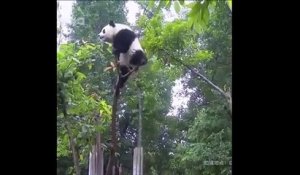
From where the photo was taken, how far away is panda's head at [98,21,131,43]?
1.06m

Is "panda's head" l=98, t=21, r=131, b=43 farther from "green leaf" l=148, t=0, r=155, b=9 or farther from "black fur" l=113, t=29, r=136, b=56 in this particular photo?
"green leaf" l=148, t=0, r=155, b=9

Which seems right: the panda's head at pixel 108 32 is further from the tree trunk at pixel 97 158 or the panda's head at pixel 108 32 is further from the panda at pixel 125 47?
the tree trunk at pixel 97 158

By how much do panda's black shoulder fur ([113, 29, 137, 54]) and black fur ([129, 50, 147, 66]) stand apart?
0.11 feet

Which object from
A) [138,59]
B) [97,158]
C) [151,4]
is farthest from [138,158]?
[151,4]

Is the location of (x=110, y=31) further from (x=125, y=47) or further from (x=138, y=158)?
(x=138, y=158)

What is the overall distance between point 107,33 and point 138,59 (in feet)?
0.41

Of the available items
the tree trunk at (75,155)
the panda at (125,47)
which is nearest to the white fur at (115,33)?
the panda at (125,47)

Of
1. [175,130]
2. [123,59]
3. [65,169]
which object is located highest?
[123,59]

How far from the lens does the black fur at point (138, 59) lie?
3.67ft
